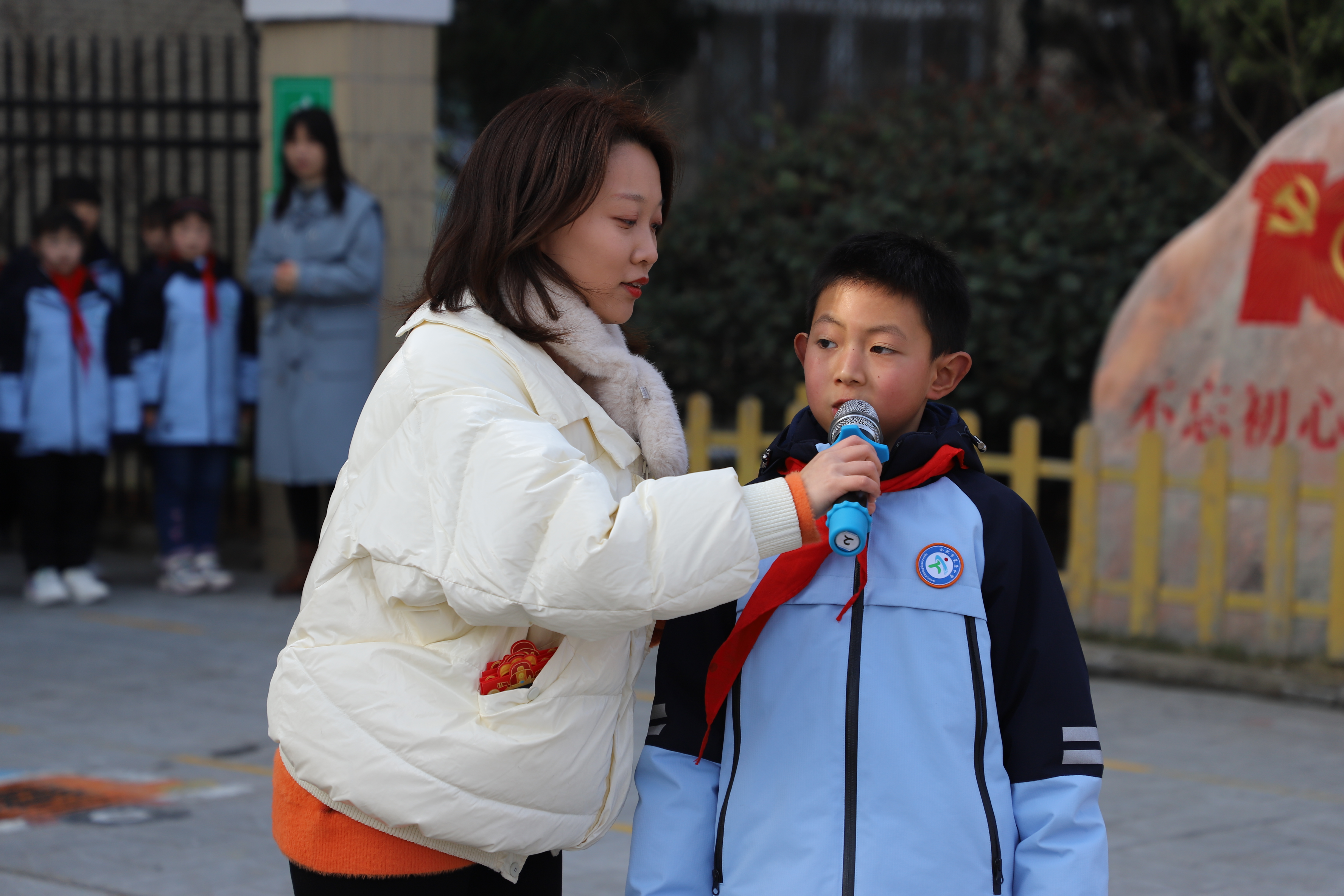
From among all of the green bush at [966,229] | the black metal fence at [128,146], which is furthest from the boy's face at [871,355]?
the black metal fence at [128,146]

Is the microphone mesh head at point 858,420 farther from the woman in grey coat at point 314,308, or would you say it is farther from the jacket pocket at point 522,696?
the woman in grey coat at point 314,308

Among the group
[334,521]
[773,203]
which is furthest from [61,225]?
[334,521]

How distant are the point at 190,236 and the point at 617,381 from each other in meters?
6.04

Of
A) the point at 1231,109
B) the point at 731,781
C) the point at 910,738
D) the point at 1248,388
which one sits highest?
the point at 1231,109

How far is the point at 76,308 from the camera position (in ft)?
24.4

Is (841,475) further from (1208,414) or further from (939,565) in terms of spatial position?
(1208,414)

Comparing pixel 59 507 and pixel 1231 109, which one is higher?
pixel 1231 109

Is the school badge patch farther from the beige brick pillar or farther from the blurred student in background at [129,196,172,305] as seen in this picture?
the blurred student in background at [129,196,172,305]

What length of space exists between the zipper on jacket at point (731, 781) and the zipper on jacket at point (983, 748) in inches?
12.7

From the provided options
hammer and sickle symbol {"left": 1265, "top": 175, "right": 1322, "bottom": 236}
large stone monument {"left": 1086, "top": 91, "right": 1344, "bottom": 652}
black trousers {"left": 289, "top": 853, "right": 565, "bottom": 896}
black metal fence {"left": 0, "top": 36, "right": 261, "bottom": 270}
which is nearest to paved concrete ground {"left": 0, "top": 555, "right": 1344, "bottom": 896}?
large stone monument {"left": 1086, "top": 91, "right": 1344, "bottom": 652}

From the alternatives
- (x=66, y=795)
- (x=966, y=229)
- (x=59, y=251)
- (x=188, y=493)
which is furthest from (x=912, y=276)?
(x=966, y=229)

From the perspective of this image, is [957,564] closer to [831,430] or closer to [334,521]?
[831,430]

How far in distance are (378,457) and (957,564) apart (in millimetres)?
783

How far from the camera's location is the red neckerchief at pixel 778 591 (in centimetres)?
205
